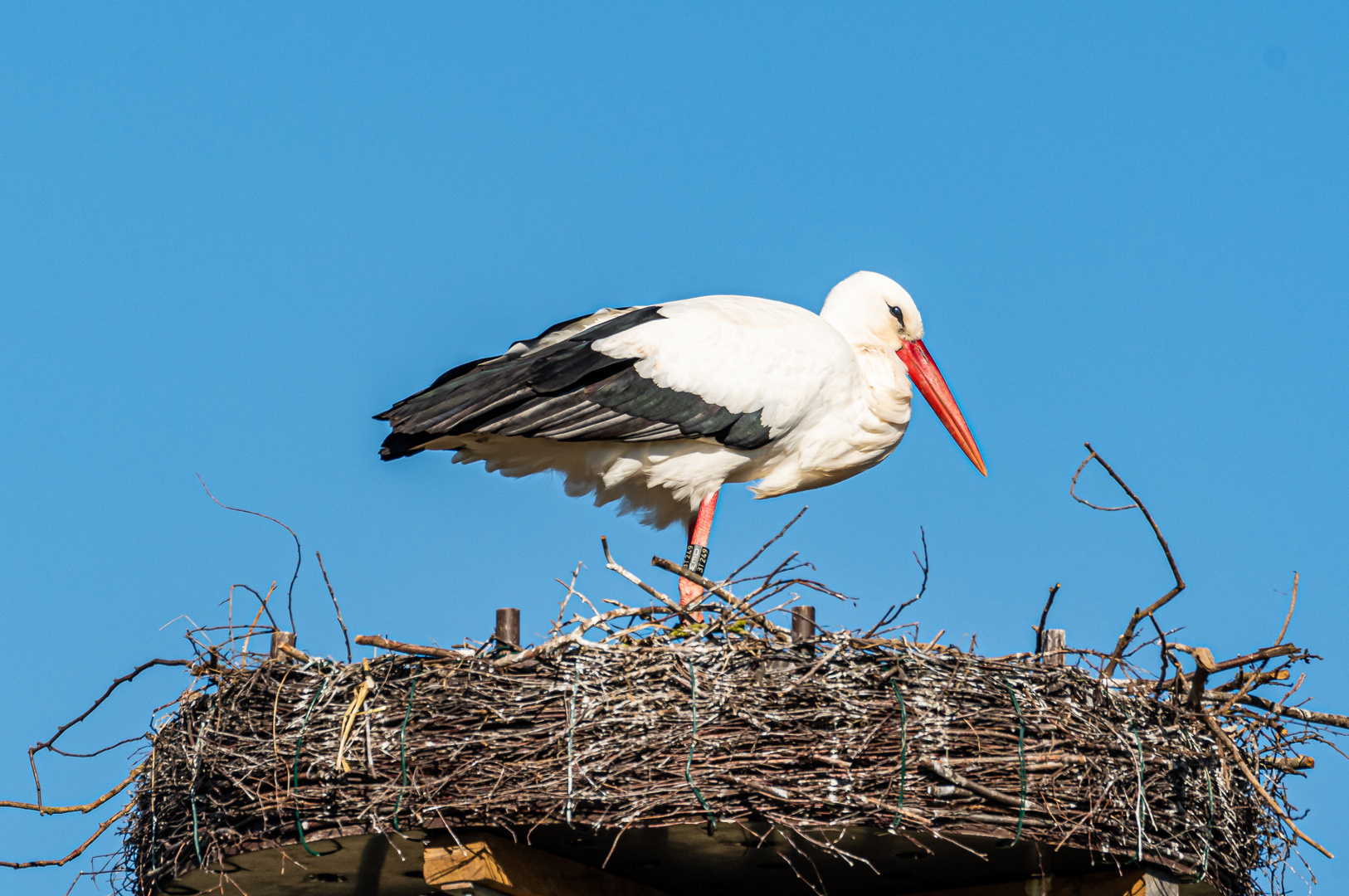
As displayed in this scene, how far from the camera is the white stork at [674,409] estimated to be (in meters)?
5.53

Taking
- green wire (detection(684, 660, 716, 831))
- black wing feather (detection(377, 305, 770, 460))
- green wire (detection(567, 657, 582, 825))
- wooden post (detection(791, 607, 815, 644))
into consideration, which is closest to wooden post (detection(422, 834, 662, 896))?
green wire (detection(567, 657, 582, 825))

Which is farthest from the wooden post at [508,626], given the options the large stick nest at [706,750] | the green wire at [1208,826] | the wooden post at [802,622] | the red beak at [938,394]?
the red beak at [938,394]

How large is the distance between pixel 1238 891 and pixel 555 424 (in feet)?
8.53

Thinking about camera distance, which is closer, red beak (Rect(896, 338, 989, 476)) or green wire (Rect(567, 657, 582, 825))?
green wire (Rect(567, 657, 582, 825))

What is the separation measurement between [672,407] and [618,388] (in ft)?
0.68

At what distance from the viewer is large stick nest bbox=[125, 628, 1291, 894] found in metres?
4.03

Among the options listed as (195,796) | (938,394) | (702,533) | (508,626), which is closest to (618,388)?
(702,533)

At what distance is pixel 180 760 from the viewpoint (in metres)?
4.39

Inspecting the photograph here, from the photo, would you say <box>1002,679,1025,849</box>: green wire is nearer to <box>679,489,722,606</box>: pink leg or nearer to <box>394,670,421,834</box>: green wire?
<box>394,670,421,834</box>: green wire

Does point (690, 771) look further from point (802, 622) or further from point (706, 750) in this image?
point (802, 622)

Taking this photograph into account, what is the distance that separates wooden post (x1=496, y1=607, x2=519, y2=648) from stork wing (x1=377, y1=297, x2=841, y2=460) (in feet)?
2.81

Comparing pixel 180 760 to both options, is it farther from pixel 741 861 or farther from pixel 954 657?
pixel 954 657

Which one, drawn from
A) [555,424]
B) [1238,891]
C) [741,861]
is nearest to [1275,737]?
[1238,891]

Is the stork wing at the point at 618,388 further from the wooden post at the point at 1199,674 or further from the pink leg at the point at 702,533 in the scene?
the wooden post at the point at 1199,674
